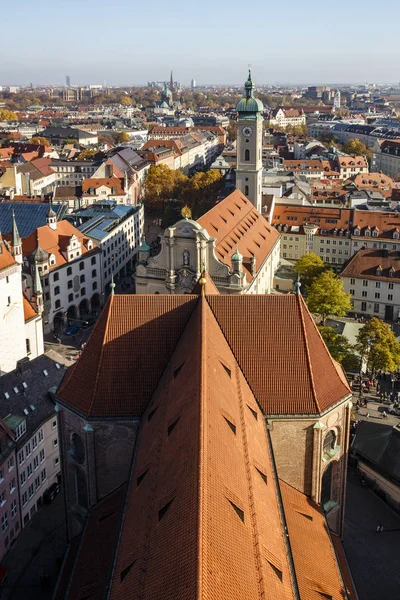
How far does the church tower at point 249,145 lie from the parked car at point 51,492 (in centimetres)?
5828

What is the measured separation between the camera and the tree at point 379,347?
2325 inches

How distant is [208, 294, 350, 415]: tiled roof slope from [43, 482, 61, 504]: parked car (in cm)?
2010

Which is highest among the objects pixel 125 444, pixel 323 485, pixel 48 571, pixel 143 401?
pixel 143 401

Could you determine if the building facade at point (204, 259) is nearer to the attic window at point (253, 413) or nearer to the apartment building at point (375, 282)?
the apartment building at point (375, 282)

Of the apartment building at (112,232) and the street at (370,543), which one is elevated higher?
the apartment building at (112,232)

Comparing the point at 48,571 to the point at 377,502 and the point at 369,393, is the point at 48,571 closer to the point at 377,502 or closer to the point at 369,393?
the point at 377,502

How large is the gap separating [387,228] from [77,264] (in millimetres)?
45081

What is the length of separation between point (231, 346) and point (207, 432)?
1091 cm

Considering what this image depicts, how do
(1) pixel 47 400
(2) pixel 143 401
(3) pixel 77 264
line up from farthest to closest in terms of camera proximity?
1. (3) pixel 77 264
2. (1) pixel 47 400
3. (2) pixel 143 401

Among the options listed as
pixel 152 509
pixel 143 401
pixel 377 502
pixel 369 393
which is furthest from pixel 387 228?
pixel 152 509

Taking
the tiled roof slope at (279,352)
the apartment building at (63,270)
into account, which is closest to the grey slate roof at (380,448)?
the tiled roof slope at (279,352)

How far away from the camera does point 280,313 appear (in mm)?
34594

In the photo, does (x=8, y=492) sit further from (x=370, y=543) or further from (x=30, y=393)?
(x=370, y=543)

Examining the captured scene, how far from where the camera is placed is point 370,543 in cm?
4019
